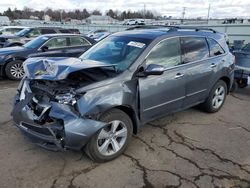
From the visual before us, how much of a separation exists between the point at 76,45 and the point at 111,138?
7.12 meters

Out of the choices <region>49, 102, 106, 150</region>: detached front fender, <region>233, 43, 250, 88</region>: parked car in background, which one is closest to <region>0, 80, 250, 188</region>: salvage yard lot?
<region>49, 102, 106, 150</region>: detached front fender

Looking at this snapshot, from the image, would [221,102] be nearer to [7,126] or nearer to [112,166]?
[112,166]

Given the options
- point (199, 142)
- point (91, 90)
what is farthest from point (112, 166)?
point (199, 142)

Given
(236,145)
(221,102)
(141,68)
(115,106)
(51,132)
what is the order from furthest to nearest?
(221,102)
(236,145)
(141,68)
(115,106)
(51,132)

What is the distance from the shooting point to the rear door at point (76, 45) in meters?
9.91

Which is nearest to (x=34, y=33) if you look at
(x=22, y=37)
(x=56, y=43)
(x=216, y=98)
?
(x=22, y=37)

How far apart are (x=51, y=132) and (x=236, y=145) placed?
291cm

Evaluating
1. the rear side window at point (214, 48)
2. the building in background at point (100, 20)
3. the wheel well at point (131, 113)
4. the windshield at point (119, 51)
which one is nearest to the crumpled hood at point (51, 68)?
the windshield at point (119, 51)

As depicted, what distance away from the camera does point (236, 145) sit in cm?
437

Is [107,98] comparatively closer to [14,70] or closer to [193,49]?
[193,49]

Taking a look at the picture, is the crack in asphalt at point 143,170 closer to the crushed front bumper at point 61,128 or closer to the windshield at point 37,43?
the crushed front bumper at point 61,128

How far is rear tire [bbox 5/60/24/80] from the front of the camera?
8.82 meters

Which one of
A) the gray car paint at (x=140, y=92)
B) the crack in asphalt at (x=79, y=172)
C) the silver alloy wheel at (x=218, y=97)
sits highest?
the gray car paint at (x=140, y=92)

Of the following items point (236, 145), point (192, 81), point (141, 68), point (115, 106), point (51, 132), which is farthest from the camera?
point (192, 81)
